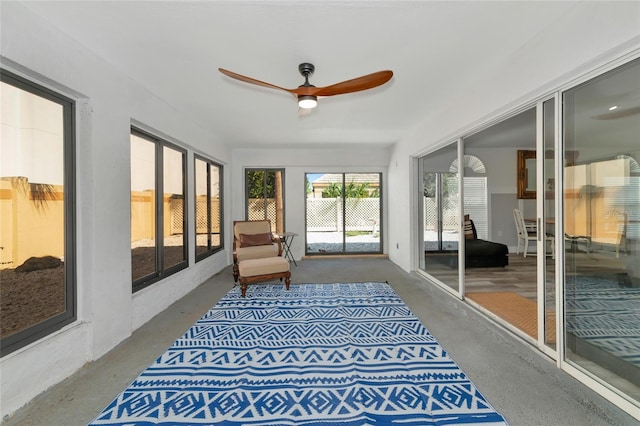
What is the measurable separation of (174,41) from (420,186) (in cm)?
395

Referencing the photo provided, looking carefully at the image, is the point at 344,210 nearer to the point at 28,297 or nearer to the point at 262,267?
the point at 262,267

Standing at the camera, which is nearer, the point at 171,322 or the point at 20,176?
the point at 20,176

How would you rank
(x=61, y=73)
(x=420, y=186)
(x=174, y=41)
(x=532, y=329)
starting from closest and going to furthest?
(x=61, y=73) < (x=174, y=41) < (x=532, y=329) < (x=420, y=186)

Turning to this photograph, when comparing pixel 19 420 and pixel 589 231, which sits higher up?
pixel 589 231

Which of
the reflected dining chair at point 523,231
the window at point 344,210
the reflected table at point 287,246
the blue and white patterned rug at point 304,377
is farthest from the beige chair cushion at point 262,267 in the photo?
the reflected dining chair at point 523,231

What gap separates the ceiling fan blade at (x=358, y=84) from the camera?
2.08 metres

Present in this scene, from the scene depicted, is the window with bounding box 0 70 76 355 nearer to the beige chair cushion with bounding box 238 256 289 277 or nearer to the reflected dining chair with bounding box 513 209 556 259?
the beige chair cushion with bounding box 238 256 289 277

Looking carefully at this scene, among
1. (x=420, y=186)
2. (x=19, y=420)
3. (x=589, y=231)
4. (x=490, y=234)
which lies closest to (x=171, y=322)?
(x=19, y=420)

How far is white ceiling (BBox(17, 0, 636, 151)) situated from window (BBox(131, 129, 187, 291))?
0.69 m

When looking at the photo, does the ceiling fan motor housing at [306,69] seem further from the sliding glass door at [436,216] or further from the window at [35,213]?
the sliding glass door at [436,216]

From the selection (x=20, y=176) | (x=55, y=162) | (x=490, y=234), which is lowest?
(x=490, y=234)

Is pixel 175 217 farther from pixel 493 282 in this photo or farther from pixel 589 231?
pixel 493 282

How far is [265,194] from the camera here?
249 inches

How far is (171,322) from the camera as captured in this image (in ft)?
9.70
